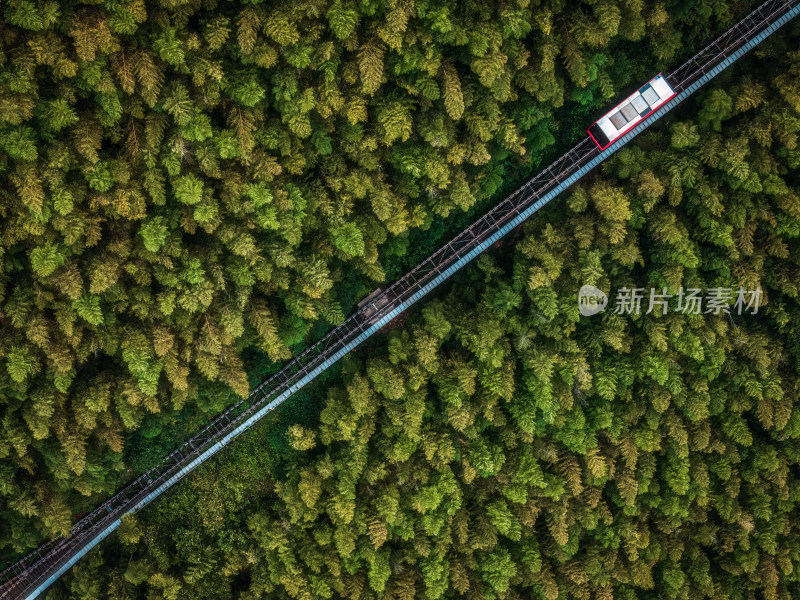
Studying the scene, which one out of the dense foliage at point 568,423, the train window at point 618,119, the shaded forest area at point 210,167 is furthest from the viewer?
the train window at point 618,119

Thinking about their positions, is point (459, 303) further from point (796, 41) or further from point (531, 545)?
point (796, 41)

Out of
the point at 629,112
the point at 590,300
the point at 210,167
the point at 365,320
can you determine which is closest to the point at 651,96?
the point at 629,112

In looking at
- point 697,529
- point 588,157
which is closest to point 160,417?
point 588,157

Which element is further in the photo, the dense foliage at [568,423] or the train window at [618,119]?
the train window at [618,119]

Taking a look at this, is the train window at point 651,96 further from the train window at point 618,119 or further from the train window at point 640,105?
the train window at point 618,119

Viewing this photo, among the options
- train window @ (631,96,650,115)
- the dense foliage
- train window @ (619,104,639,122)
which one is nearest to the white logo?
the dense foliage

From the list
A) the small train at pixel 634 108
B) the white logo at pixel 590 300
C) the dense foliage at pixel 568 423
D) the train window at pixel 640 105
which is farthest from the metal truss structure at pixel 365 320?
the white logo at pixel 590 300

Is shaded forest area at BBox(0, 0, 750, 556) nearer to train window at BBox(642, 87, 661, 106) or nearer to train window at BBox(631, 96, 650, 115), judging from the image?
train window at BBox(631, 96, 650, 115)
